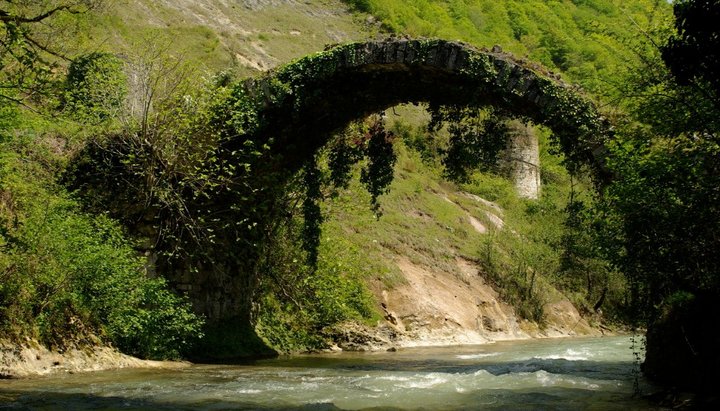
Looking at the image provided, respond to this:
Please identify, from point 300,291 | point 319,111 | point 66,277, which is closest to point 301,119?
point 319,111

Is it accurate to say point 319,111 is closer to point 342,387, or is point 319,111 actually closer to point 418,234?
point 342,387

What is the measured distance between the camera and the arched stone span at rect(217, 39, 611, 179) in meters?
12.2

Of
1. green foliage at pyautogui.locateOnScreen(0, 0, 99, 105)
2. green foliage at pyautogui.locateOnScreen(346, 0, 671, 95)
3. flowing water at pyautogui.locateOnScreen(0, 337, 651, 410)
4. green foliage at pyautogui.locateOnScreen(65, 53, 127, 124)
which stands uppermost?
green foliage at pyautogui.locateOnScreen(346, 0, 671, 95)

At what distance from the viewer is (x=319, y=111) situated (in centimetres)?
1446

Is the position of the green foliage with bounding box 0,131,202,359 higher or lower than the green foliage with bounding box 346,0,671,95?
lower

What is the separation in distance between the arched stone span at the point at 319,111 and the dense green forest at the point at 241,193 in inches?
5.2

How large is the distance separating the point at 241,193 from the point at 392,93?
3.80 metres

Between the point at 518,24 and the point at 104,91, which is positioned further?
the point at 518,24

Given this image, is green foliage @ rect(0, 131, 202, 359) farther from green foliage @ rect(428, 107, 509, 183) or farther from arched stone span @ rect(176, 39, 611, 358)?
green foliage @ rect(428, 107, 509, 183)

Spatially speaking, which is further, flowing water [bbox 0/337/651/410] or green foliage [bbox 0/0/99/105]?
flowing water [bbox 0/337/651/410]

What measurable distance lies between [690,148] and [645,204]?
3.13 ft

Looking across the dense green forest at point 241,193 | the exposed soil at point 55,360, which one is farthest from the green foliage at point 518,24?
the exposed soil at point 55,360

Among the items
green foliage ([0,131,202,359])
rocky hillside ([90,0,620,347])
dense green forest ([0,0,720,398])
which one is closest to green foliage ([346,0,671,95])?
rocky hillside ([90,0,620,347])

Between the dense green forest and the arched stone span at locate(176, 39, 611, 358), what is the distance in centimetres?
13
